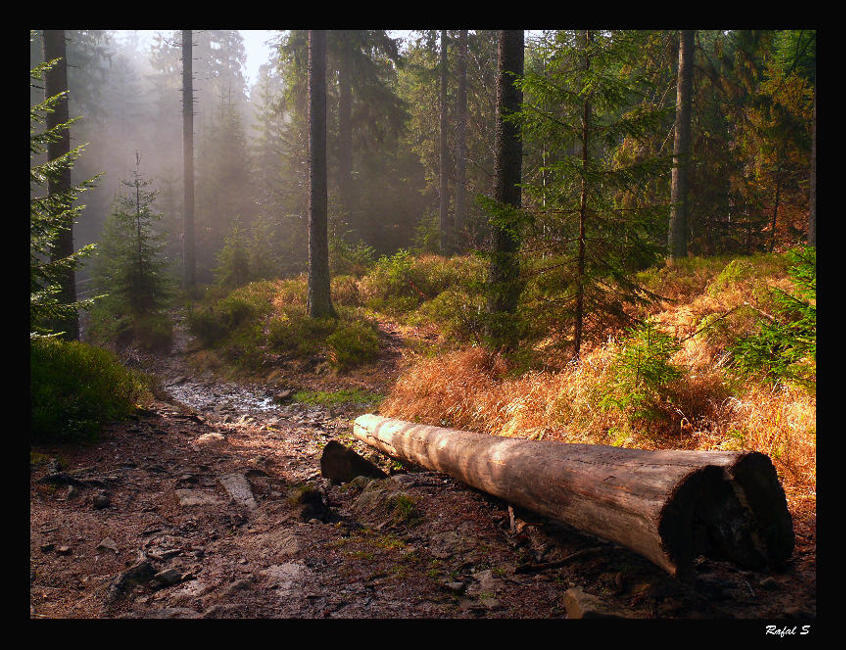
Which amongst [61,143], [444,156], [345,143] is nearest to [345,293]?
[61,143]

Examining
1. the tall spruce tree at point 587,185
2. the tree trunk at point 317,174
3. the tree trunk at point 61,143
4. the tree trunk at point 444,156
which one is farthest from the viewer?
the tree trunk at point 444,156

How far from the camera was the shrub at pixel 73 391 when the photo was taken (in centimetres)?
610

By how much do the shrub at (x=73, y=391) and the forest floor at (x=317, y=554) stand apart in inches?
11.8

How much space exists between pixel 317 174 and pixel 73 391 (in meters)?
8.95

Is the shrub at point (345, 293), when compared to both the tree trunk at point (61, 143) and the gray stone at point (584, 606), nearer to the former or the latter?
the tree trunk at point (61, 143)

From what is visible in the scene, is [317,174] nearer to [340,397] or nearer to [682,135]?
[340,397]

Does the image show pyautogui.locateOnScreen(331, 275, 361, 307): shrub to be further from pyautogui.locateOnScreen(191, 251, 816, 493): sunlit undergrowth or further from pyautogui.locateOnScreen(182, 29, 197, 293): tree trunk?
pyautogui.locateOnScreen(182, 29, 197, 293): tree trunk

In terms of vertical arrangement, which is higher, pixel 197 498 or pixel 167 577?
pixel 167 577

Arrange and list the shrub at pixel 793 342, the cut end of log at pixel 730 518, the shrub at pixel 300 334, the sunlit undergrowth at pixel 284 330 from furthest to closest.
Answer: the shrub at pixel 300 334 < the sunlit undergrowth at pixel 284 330 < the shrub at pixel 793 342 < the cut end of log at pixel 730 518

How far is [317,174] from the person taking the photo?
1381 centimetres

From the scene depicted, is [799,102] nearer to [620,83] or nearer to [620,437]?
[620,83]

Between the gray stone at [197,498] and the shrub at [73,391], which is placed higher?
the shrub at [73,391]

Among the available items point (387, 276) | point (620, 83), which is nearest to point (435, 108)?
point (387, 276)

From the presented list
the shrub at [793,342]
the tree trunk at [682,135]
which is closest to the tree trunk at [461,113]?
the tree trunk at [682,135]
